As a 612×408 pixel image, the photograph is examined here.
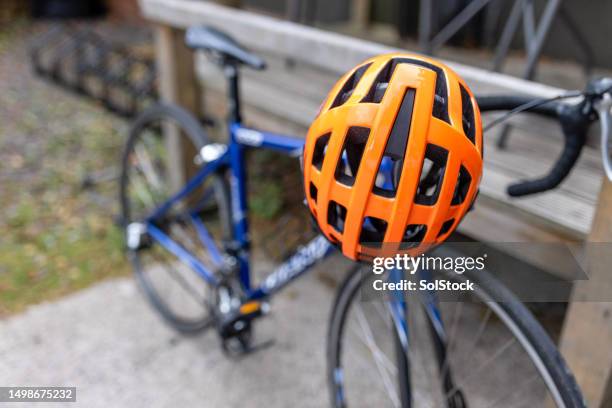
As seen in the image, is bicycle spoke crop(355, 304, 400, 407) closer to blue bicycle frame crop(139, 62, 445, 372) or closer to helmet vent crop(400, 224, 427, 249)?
blue bicycle frame crop(139, 62, 445, 372)

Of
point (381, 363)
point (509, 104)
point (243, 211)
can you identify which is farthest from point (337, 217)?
point (381, 363)

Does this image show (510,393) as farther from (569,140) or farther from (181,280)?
(181,280)

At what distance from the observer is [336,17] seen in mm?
6191

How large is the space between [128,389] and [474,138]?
1.76 meters

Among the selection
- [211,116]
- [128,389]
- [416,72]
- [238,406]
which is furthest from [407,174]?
[211,116]

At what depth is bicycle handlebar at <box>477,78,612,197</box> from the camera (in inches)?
50.7

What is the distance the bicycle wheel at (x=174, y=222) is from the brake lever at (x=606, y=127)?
136 centimetres

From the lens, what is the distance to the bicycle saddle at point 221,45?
1998 mm

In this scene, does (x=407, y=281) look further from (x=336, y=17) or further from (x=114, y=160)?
(x=336, y=17)

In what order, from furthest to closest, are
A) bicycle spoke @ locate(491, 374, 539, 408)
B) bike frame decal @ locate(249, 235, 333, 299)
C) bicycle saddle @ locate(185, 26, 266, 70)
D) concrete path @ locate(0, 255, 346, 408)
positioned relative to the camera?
concrete path @ locate(0, 255, 346, 408), bicycle saddle @ locate(185, 26, 266, 70), bike frame decal @ locate(249, 235, 333, 299), bicycle spoke @ locate(491, 374, 539, 408)

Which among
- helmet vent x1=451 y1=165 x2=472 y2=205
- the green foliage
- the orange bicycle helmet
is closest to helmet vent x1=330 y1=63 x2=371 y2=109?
the orange bicycle helmet

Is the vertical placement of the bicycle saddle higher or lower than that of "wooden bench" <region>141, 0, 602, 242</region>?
higher

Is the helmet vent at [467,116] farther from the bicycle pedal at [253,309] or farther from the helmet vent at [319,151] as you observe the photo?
the bicycle pedal at [253,309]

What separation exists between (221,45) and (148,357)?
1.33 metres
